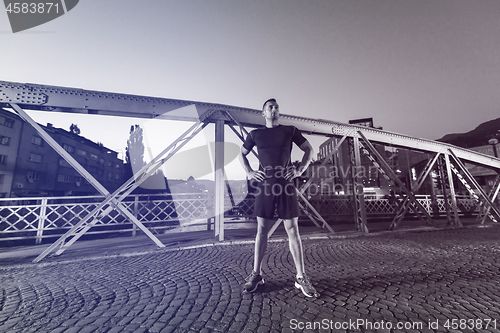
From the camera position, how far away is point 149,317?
2.01 m

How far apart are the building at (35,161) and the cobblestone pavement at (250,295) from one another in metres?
33.4

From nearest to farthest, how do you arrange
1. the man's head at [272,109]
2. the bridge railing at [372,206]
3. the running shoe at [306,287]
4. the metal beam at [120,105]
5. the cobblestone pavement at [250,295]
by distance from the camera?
the cobblestone pavement at [250,295]
the running shoe at [306,287]
the man's head at [272,109]
the metal beam at [120,105]
the bridge railing at [372,206]

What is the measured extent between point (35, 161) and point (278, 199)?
40.6 m

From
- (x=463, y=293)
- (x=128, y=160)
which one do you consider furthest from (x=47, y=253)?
(x=128, y=160)

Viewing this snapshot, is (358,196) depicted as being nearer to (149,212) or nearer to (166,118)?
(166,118)

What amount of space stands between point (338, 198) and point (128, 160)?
52853mm

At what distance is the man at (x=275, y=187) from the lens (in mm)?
2637

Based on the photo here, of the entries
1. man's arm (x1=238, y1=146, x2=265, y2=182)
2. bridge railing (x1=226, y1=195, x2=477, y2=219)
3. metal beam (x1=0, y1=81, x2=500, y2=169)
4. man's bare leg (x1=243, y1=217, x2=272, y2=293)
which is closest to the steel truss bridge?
metal beam (x1=0, y1=81, x2=500, y2=169)

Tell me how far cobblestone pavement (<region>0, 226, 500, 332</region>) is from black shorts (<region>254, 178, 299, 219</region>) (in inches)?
35.5

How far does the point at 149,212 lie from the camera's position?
28.5ft

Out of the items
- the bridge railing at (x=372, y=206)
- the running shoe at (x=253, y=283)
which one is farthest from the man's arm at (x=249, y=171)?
the bridge railing at (x=372, y=206)

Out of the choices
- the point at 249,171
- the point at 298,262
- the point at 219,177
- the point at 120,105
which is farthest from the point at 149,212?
the point at 298,262

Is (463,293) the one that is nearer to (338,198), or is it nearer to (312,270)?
(312,270)

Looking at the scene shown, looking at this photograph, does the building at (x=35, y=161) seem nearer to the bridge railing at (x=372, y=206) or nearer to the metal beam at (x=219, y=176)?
the bridge railing at (x=372, y=206)
